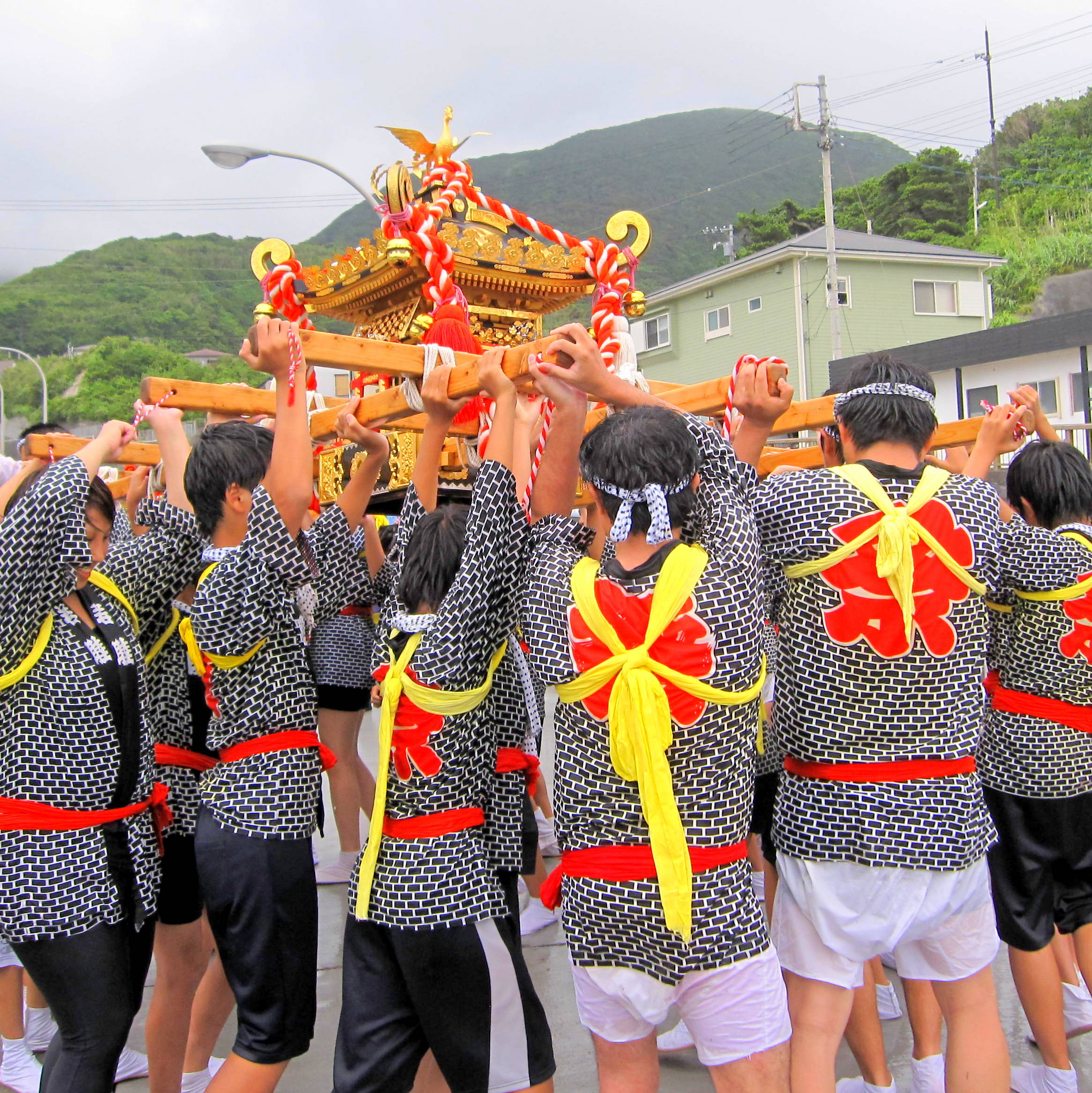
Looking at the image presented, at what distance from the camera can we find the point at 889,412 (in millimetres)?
2348

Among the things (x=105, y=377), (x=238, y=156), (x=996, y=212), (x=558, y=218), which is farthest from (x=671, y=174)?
(x=238, y=156)

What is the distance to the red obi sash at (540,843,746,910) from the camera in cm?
192

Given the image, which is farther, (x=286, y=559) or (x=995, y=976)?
(x=995, y=976)

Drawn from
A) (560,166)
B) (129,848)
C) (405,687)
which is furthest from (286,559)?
(560,166)

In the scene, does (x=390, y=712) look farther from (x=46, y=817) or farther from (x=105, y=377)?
(x=105, y=377)

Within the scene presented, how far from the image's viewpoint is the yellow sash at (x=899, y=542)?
7.11 ft

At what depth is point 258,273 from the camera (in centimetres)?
490

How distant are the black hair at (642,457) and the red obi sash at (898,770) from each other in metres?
0.72

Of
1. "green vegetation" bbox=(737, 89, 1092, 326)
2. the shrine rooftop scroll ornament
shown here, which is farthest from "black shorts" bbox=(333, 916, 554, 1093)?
"green vegetation" bbox=(737, 89, 1092, 326)

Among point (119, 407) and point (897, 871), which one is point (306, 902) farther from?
point (119, 407)

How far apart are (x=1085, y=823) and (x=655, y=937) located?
178cm

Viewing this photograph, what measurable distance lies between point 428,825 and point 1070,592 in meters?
1.99

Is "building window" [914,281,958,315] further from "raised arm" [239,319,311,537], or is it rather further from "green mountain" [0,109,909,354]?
"raised arm" [239,319,311,537]

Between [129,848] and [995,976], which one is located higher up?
[129,848]
